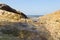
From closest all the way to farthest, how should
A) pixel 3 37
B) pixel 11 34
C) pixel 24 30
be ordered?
pixel 3 37 → pixel 11 34 → pixel 24 30

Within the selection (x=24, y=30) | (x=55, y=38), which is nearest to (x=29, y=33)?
(x=24, y=30)

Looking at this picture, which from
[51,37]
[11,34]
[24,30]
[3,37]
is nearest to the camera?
[3,37]

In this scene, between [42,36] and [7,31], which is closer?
[7,31]

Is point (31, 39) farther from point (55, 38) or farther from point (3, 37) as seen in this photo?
point (55, 38)

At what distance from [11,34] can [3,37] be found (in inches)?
17.6

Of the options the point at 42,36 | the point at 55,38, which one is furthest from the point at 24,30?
the point at 55,38

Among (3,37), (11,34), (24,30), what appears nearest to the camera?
(3,37)

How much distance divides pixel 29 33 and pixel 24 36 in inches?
12.0

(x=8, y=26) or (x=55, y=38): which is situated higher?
(x=8, y=26)

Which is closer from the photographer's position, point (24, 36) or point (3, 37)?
point (3, 37)

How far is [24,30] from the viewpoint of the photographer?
22.9 feet

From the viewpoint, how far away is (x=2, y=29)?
6.66m

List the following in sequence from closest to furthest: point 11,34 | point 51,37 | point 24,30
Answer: point 11,34 → point 24,30 → point 51,37

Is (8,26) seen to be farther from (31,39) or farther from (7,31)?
(31,39)
